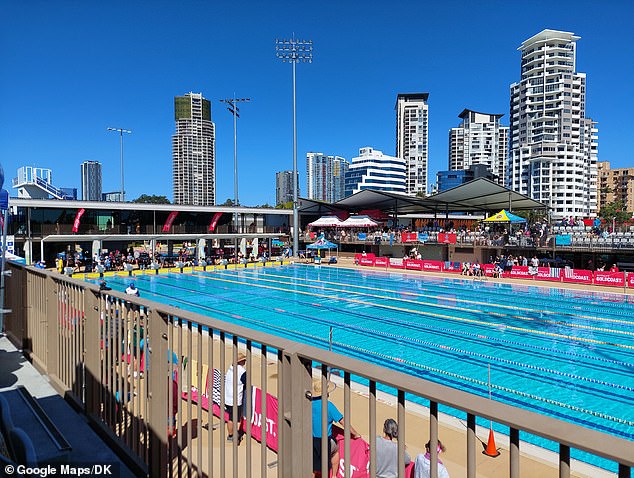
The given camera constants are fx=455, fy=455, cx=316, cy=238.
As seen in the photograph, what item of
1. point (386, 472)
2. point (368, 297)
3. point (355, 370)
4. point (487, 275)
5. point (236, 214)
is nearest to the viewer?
point (355, 370)

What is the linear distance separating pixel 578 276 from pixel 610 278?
155 cm

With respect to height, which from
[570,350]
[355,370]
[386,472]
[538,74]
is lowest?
[570,350]

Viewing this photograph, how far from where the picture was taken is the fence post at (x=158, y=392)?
8.85ft

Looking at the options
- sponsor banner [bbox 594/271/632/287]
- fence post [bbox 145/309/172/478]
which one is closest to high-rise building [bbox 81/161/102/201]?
sponsor banner [bbox 594/271/632/287]

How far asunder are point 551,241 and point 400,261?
11.0m

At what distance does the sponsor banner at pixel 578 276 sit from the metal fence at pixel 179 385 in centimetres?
2445

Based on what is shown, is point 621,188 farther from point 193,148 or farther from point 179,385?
point 179,385

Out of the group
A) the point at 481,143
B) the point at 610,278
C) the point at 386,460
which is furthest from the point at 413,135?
the point at 386,460

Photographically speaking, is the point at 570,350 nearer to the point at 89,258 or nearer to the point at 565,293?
the point at 565,293

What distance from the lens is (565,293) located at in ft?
76.5

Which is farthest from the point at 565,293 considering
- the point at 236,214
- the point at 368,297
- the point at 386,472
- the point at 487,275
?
Answer: the point at 236,214

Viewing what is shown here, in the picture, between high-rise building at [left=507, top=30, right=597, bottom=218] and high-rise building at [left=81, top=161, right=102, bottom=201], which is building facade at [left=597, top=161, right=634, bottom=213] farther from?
high-rise building at [left=81, top=161, right=102, bottom=201]

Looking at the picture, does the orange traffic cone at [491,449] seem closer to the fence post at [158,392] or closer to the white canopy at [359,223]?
the fence post at [158,392]

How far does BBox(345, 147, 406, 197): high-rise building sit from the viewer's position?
148875mm
